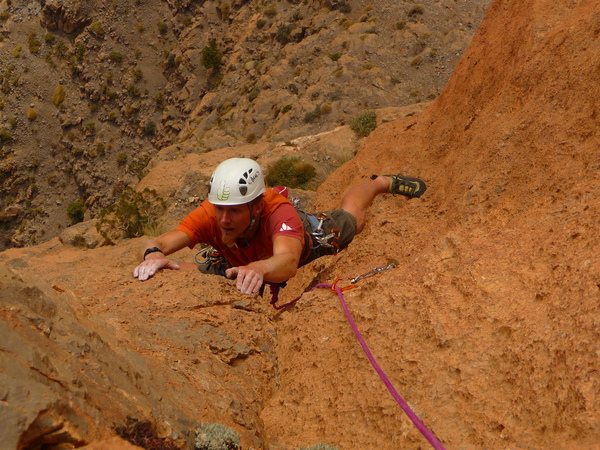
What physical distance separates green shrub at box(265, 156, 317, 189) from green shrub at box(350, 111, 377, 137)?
6.48 feet

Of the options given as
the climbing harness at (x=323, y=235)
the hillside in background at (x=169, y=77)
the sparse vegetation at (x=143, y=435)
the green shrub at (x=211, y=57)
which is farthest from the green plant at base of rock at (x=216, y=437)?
the green shrub at (x=211, y=57)

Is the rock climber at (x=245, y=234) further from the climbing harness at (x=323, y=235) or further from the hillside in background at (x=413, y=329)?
the hillside in background at (x=413, y=329)

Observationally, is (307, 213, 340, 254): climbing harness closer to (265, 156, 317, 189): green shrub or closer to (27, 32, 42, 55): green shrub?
(265, 156, 317, 189): green shrub

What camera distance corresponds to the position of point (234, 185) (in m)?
4.94

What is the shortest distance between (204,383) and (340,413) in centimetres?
84

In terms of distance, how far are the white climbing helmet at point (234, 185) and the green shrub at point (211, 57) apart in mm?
31305

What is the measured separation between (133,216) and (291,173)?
3.86m

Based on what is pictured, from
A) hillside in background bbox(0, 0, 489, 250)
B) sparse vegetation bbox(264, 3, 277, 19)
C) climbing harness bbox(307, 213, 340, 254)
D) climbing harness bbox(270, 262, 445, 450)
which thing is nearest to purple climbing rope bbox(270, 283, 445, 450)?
climbing harness bbox(270, 262, 445, 450)

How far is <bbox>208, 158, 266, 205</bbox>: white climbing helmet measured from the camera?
4941mm

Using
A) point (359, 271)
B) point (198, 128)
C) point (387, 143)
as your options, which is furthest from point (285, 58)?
point (359, 271)

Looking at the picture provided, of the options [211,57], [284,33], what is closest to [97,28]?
[211,57]

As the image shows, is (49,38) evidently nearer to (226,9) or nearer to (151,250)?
(226,9)

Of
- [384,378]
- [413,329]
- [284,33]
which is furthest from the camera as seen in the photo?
[284,33]

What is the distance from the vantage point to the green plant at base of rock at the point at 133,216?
1285cm
